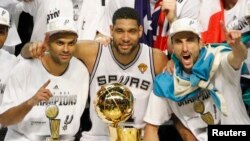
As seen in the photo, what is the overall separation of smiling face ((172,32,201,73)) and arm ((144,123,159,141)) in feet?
1.20

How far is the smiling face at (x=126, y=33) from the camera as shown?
3.02 m

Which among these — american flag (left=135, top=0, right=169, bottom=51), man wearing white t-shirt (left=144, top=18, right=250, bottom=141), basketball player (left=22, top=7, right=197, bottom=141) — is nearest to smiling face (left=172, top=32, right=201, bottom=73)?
man wearing white t-shirt (left=144, top=18, right=250, bottom=141)

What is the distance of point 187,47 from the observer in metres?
2.88

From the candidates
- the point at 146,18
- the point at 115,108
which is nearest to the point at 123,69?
the point at 146,18

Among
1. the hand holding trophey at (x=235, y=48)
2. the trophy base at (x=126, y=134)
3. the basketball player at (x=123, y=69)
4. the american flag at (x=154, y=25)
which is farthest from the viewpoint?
the american flag at (x=154, y=25)

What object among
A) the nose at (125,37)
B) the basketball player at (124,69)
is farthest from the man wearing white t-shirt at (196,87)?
the nose at (125,37)

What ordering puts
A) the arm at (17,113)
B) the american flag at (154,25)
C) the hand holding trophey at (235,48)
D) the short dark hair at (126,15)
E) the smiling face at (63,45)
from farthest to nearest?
the american flag at (154,25) < the short dark hair at (126,15) < the smiling face at (63,45) < the arm at (17,113) < the hand holding trophey at (235,48)

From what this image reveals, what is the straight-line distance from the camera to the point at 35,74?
307 centimetres

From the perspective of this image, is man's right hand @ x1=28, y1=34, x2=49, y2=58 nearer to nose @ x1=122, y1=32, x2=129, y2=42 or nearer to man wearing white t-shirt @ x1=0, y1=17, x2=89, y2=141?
man wearing white t-shirt @ x1=0, y1=17, x2=89, y2=141

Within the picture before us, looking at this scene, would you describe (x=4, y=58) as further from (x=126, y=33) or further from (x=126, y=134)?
(x=126, y=134)

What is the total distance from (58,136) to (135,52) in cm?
61

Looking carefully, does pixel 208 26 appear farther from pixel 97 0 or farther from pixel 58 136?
pixel 58 136

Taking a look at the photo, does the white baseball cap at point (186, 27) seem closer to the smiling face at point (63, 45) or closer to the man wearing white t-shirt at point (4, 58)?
the smiling face at point (63, 45)

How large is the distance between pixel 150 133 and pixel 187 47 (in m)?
0.48
